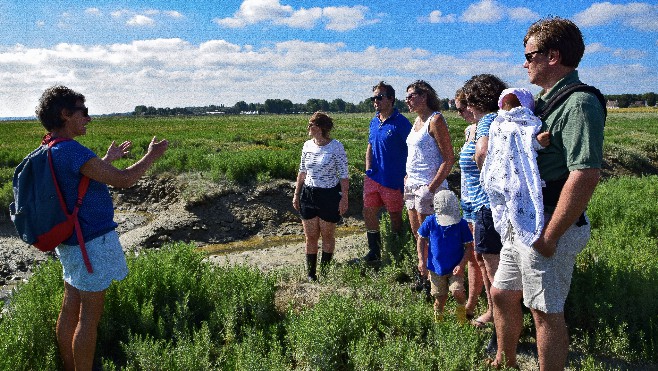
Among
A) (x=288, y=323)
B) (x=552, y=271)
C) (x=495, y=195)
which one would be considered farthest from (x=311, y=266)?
(x=552, y=271)

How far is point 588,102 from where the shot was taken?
87.0 inches

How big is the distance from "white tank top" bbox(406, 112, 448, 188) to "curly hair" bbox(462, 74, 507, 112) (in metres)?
1.17

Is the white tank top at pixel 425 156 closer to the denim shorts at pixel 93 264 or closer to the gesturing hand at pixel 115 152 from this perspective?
the gesturing hand at pixel 115 152

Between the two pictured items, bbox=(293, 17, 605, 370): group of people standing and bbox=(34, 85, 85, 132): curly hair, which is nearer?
bbox=(293, 17, 605, 370): group of people standing

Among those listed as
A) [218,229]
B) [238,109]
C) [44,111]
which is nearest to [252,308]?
[44,111]

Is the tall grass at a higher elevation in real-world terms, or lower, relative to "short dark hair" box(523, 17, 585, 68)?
lower

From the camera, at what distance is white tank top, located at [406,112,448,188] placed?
458 centimetres

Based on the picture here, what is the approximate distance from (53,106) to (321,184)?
2900 mm

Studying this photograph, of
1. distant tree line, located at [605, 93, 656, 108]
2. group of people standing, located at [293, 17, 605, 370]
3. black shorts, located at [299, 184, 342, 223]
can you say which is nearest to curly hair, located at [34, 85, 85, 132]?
group of people standing, located at [293, 17, 605, 370]

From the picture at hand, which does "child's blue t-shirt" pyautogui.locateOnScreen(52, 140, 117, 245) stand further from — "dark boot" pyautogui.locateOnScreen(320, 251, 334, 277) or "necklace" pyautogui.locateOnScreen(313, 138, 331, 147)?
"dark boot" pyautogui.locateOnScreen(320, 251, 334, 277)

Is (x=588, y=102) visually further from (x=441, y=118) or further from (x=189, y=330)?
(x=189, y=330)

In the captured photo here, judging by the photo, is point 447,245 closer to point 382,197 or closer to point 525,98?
point 525,98

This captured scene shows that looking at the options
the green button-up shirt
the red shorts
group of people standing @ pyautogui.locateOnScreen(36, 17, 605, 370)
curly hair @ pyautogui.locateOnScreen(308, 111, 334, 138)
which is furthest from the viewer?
the red shorts

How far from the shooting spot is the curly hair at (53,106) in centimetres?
295
